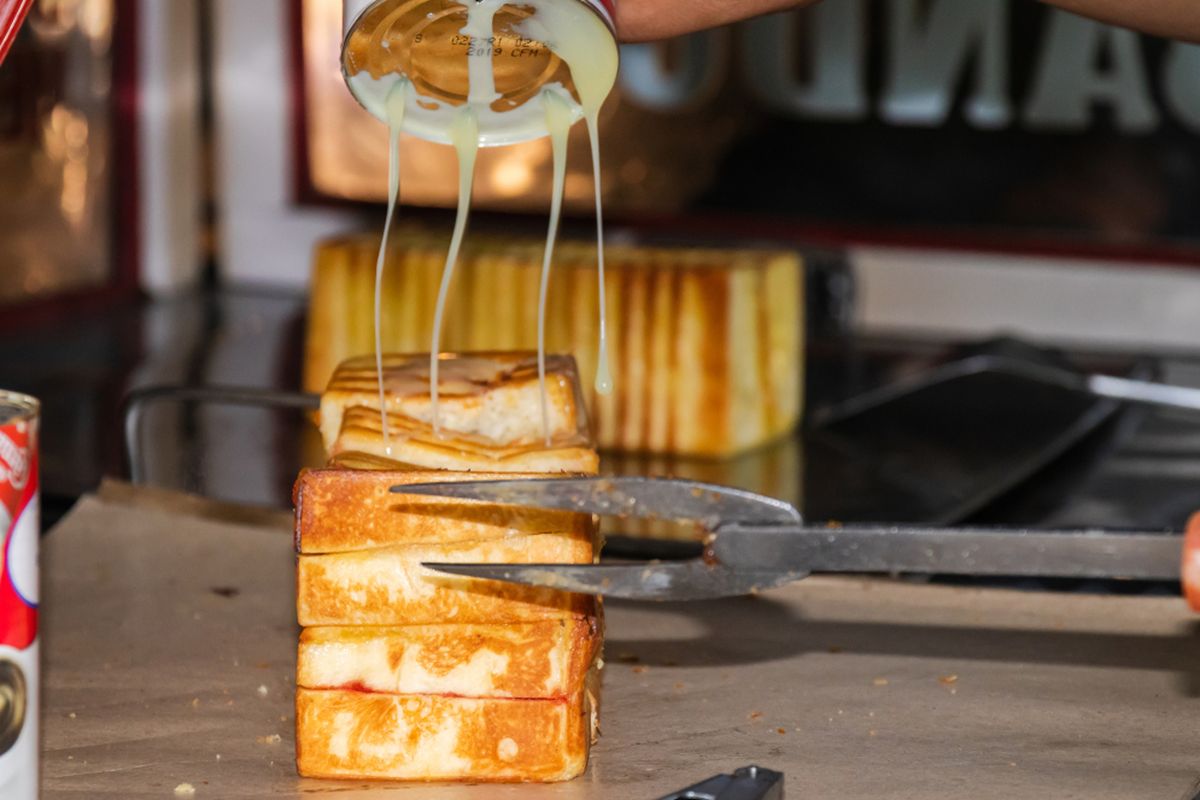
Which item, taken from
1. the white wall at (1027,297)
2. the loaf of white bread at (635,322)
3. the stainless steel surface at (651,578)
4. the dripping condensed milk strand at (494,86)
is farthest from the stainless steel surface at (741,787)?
the white wall at (1027,297)

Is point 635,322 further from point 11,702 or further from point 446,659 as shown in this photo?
point 11,702

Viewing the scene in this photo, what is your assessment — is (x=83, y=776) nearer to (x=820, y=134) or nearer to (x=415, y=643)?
(x=415, y=643)

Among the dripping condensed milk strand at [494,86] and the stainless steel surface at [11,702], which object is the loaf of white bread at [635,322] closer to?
the dripping condensed milk strand at [494,86]

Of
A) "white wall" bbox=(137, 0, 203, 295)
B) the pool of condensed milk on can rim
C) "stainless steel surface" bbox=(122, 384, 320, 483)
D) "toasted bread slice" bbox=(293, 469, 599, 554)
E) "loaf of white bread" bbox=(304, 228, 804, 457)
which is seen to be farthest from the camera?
"white wall" bbox=(137, 0, 203, 295)

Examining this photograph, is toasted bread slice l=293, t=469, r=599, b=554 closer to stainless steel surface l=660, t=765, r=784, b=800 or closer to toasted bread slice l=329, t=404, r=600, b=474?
toasted bread slice l=329, t=404, r=600, b=474

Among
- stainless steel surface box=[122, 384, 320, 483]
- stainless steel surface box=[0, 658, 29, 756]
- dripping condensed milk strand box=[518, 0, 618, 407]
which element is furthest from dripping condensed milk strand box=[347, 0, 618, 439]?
stainless steel surface box=[122, 384, 320, 483]

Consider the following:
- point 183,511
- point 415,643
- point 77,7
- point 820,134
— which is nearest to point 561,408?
point 415,643

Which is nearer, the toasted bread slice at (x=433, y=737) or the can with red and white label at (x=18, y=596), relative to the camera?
the can with red and white label at (x=18, y=596)

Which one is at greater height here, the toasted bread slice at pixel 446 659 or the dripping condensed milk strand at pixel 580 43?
the dripping condensed milk strand at pixel 580 43
